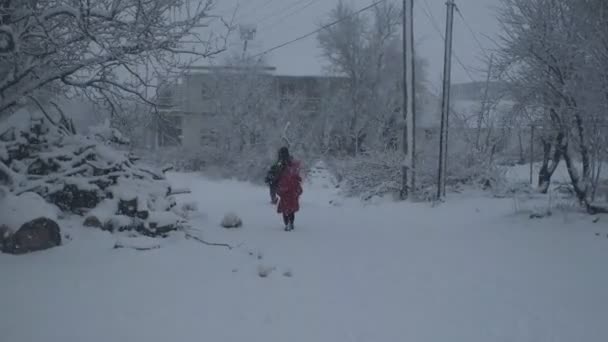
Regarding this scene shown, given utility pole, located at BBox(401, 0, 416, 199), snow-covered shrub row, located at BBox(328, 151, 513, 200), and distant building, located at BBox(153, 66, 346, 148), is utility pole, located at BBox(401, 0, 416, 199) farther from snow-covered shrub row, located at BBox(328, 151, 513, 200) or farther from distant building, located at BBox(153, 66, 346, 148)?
distant building, located at BBox(153, 66, 346, 148)

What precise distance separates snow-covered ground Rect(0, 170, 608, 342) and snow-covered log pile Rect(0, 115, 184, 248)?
0.46 meters

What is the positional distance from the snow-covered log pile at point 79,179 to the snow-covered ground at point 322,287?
46 cm

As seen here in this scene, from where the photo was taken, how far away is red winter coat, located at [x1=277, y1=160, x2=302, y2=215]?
8.48m

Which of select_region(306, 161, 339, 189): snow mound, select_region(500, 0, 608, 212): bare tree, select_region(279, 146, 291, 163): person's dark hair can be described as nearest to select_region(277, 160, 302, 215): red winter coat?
select_region(279, 146, 291, 163): person's dark hair

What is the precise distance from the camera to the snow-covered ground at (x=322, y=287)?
3941mm

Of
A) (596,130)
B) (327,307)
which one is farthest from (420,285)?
(596,130)

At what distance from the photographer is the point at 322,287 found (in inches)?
207

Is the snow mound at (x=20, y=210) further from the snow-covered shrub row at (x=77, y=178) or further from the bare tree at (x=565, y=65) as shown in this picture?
the bare tree at (x=565, y=65)

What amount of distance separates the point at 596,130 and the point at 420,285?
15.8 feet

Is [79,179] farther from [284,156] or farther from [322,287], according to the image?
[322,287]

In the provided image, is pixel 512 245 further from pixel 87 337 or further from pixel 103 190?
pixel 103 190

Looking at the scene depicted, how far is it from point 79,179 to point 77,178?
6 cm

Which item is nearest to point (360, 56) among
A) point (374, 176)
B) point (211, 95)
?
point (211, 95)

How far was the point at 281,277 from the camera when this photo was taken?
5.60 metres
